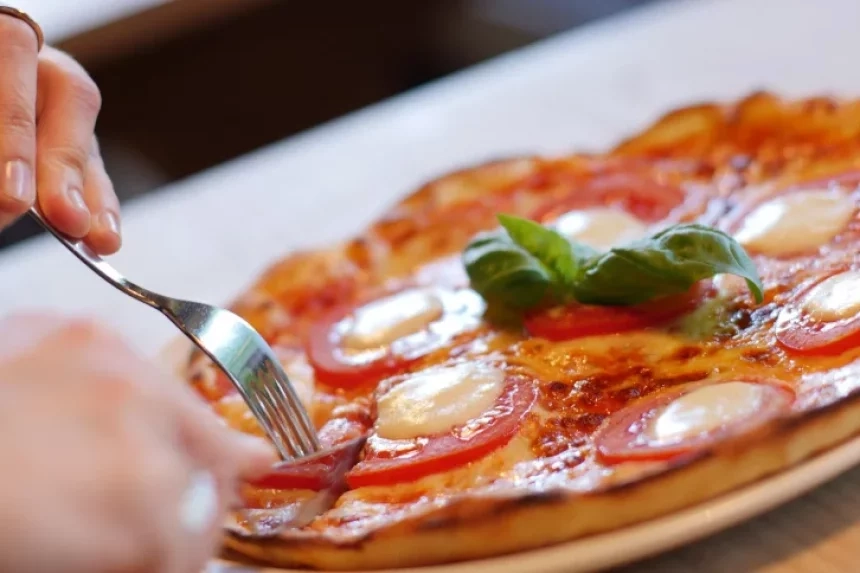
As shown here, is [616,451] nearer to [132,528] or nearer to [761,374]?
[761,374]

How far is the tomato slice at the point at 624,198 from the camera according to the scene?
6.32 feet

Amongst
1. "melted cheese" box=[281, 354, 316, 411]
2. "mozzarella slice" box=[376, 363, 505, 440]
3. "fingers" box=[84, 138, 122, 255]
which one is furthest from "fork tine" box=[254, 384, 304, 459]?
"fingers" box=[84, 138, 122, 255]

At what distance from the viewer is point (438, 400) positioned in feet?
4.62

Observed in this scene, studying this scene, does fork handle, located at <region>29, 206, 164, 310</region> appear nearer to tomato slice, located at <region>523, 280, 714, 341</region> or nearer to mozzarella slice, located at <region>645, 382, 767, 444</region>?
tomato slice, located at <region>523, 280, 714, 341</region>

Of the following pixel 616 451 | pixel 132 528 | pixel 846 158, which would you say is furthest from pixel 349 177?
pixel 132 528

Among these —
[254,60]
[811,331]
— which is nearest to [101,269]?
[811,331]

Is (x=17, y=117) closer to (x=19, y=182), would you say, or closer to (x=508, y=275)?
(x=19, y=182)

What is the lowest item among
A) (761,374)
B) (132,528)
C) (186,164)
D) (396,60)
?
(132,528)

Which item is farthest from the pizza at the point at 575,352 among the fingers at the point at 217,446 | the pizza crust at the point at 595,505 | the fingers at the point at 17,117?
the fingers at the point at 17,117

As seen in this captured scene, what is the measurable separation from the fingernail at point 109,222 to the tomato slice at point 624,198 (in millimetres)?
823

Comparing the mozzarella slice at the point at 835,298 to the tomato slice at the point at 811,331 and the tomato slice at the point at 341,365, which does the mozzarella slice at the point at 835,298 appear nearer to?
the tomato slice at the point at 811,331

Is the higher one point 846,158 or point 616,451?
point 846,158

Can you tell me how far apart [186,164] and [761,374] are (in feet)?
12.5

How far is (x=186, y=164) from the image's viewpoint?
15.5 feet
